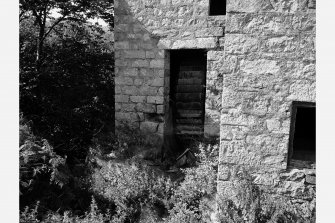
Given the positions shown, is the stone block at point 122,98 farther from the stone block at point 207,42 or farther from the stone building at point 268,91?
the stone building at point 268,91

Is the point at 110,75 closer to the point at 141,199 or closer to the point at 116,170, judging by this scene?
the point at 116,170

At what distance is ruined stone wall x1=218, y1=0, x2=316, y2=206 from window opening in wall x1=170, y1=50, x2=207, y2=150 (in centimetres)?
229

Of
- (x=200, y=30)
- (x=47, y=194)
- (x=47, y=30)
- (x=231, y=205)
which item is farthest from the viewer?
(x=47, y=30)

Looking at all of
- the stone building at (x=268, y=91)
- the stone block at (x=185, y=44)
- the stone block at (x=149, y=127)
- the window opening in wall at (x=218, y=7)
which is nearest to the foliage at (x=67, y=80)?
the stone block at (x=149, y=127)

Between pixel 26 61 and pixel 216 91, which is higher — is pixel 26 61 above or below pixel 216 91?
above

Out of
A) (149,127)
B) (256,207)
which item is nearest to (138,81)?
(149,127)

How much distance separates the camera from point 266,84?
10.4 ft

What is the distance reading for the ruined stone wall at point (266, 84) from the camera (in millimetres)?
3035

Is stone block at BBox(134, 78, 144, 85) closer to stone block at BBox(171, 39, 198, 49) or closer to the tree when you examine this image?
stone block at BBox(171, 39, 198, 49)

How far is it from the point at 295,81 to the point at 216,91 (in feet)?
7.26

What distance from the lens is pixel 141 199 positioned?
422 centimetres

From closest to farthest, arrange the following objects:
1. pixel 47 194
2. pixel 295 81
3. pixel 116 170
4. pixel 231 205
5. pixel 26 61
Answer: pixel 295 81 → pixel 231 205 → pixel 47 194 → pixel 116 170 → pixel 26 61

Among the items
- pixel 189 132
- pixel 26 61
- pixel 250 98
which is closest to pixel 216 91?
pixel 189 132

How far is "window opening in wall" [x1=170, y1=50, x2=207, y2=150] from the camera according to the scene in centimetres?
565
